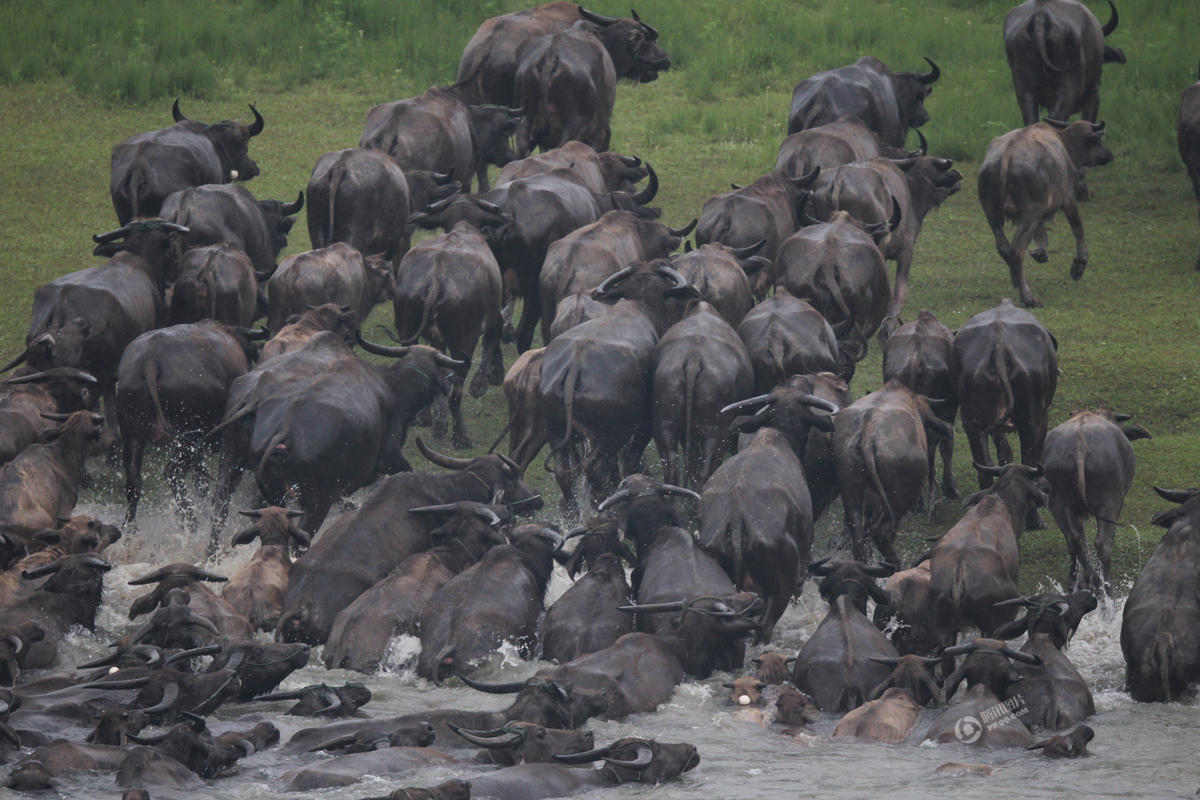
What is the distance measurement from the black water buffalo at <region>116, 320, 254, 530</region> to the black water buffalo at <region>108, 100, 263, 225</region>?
335 cm

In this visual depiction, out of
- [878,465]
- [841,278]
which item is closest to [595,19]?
[841,278]

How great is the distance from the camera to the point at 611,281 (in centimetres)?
1311

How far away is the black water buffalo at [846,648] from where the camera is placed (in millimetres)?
9383

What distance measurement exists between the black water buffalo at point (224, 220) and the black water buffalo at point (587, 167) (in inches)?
83.6

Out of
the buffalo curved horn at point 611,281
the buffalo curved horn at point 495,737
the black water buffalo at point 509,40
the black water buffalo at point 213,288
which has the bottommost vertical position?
the buffalo curved horn at point 495,737

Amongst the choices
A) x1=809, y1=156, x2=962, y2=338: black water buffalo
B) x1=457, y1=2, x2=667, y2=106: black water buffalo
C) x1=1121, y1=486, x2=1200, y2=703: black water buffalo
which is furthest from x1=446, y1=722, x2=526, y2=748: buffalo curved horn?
x1=457, y1=2, x2=667, y2=106: black water buffalo

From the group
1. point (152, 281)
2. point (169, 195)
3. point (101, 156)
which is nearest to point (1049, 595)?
point (152, 281)

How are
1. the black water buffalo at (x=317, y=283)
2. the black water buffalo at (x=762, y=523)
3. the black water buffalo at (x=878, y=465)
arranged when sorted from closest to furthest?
1. the black water buffalo at (x=762, y=523)
2. the black water buffalo at (x=878, y=465)
3. the black water buffalo at (x=317, y=283)

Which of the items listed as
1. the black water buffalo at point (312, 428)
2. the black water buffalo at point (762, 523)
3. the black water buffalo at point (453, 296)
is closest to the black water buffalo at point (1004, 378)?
the black water buffalo at point (762, 523)

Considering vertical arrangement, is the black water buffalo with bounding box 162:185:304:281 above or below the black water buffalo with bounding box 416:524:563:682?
above

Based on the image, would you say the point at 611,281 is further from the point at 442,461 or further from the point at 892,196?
the point at 892,196

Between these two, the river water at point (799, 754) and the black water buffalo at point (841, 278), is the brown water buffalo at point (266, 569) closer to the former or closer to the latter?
the river water at point (799, 754)

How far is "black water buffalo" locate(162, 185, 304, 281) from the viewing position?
1439 centimetres

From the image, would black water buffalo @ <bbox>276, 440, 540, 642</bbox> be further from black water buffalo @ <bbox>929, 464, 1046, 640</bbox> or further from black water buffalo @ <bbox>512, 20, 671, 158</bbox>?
black water buffalo @ <bbox>512, 20, 671, 158</bbox>
